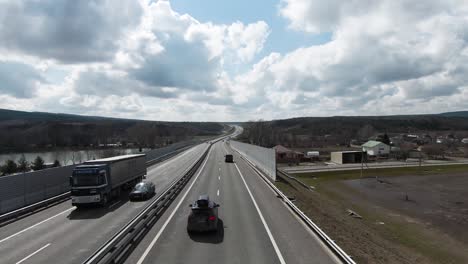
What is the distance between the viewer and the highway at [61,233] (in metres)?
14.9

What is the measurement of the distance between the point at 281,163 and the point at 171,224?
82.2m

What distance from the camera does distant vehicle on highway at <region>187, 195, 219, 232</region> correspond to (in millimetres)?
17375

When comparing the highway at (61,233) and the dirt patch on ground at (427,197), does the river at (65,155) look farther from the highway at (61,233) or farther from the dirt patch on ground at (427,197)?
the highway at (61,233)

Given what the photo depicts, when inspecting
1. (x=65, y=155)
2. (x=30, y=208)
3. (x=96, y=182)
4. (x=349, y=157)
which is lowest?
(x=349, y=157)

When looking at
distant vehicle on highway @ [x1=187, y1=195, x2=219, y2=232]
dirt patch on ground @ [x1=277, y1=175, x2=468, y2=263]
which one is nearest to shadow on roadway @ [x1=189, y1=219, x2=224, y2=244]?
distant vehicle on highway @ [x1=187, y1=195, x2=219, y2=232]

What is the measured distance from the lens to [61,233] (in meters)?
18.4

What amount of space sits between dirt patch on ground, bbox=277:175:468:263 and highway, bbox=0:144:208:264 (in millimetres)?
12262

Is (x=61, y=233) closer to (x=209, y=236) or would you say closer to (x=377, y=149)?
(x=209, y=236)

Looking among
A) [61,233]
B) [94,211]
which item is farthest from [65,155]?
[61,233]

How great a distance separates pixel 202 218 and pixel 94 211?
428 inches

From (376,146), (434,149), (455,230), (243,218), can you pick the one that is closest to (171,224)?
(243,218)

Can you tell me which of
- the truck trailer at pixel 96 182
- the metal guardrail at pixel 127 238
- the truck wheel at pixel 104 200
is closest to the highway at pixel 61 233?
the truck wheel at pixel 104 200

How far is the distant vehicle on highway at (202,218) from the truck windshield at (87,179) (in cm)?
1097

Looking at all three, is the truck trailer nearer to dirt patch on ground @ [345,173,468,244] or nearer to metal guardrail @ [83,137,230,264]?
metal guardrail @ [83,137,230,264]
